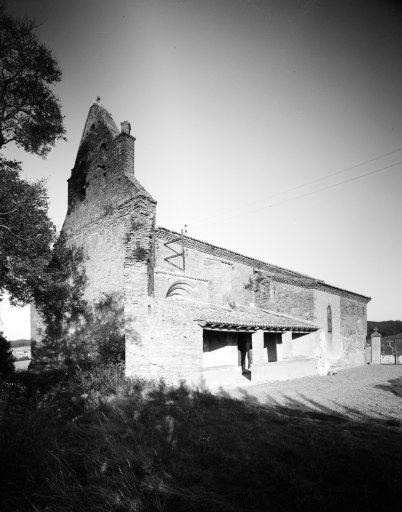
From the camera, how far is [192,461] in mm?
4547

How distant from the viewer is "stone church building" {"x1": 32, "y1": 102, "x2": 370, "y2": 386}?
35.4 ft

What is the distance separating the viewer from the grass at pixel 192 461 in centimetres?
334

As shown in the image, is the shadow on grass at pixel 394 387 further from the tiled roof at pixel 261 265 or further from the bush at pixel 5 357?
the bush at pixel 5 357

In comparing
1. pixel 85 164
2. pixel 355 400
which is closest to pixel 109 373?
pixel 355 400

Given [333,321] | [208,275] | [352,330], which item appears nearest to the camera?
[208,275]

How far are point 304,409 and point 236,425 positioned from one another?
116 inches

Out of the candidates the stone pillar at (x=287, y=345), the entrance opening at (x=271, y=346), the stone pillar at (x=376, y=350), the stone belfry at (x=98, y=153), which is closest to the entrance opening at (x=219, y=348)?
the stone pillar at (x=287, y=345)

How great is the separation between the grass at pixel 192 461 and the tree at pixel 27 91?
10860 millimetres

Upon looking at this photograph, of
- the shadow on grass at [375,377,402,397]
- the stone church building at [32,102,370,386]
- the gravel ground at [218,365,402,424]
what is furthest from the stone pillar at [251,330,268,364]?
the shadow on grass at [375,377,402,397]

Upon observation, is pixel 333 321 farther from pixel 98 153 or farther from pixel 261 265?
pixel 98 153

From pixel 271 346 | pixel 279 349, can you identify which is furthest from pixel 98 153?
pixel 271 346

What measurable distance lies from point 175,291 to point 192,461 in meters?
10.9

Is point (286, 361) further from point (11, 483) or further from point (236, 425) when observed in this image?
point (11, 483)

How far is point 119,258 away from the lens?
42.9 feet
